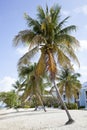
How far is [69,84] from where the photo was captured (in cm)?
4719

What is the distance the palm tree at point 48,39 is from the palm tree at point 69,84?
2441 centimetres

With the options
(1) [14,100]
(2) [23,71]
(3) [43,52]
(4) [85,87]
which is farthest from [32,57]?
(1) [14,100]

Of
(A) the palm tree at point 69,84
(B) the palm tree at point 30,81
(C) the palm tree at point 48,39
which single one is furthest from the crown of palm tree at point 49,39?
(A) the palm tree at point 69,84

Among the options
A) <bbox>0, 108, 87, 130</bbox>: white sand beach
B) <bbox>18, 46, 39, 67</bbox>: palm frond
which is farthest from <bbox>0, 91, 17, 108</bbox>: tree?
<bbox>18, 46, 39, 67</bbox>: palm frond

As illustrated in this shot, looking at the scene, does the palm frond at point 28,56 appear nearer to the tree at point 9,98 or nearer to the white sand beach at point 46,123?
the white sand beach at point 46,123

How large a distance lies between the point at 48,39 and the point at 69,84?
88.6 ft

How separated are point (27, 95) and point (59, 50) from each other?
19723 millimetres

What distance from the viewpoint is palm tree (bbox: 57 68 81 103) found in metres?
46.0

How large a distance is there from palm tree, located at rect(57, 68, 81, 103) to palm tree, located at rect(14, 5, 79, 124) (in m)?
24.4

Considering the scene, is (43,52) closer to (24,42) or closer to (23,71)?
(24,42)

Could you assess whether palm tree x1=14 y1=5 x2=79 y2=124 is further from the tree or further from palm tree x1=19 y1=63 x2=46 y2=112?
the tree

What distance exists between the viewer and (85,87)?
57.0m

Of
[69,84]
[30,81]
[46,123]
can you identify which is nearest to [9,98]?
[69,84]

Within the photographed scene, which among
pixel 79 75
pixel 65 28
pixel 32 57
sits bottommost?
pixel 32 57
